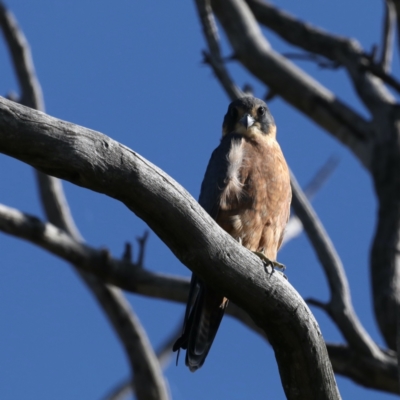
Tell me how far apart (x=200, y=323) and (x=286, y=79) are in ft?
12.2

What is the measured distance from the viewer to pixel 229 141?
518cm

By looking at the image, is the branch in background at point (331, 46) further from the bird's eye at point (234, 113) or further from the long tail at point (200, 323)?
the long tail at point (200, 323)

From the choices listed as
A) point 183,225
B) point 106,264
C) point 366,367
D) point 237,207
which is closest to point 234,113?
point 237,207

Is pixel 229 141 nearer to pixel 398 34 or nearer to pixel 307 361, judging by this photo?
pixel 307 361

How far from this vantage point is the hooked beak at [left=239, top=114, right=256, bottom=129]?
5.43m

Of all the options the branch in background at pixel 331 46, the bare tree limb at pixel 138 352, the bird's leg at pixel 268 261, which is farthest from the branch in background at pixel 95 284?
the bird's leg at pixel 268 261

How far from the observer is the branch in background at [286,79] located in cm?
719

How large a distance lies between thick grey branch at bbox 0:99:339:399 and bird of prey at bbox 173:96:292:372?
589 mm

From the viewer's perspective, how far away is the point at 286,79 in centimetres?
738

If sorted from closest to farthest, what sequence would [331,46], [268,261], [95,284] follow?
[268,261] < [95,284] < [331,46]

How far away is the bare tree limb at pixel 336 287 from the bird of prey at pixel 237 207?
73cm

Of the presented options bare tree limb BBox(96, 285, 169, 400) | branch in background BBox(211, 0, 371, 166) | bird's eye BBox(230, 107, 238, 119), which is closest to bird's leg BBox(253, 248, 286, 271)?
bird's eye BBox(230, 107, 238, 119)

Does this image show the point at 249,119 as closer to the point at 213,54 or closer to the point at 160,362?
the point at 213,54

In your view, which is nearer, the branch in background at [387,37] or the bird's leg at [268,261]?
the bird's leg at [268,261]
